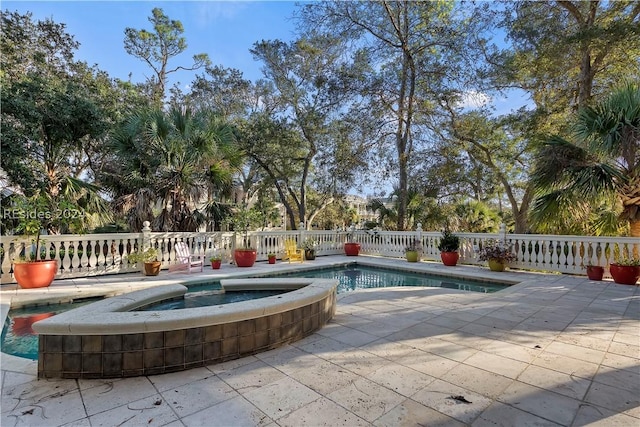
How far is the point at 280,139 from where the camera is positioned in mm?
14445

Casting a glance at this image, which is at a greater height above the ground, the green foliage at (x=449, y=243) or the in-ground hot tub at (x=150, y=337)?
the green foliage at (x=449, y=243)

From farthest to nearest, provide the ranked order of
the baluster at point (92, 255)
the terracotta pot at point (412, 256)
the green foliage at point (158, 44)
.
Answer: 1. the green foliage at point (158, 44)
2. the terracotta pot at point (412, 256)
3. the baluster at point (92, 255)

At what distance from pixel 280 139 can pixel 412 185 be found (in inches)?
249


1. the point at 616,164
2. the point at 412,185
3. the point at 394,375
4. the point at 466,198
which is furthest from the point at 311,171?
the point at 394,375

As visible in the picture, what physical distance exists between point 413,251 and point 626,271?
16.8 feet

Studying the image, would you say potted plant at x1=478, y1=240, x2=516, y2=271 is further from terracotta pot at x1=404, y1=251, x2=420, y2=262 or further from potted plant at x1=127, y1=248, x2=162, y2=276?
potted plant at x1=127, y1=248, x2=162, y2=276

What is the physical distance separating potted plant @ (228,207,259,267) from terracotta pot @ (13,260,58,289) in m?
4.15

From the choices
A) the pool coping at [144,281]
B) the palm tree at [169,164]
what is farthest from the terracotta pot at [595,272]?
the palm tree at [169,164]

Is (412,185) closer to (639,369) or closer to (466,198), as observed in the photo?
(466,198)

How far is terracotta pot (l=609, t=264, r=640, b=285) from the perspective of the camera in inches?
243

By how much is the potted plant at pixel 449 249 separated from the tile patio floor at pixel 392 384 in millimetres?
5170

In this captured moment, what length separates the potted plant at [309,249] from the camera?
35.8ft

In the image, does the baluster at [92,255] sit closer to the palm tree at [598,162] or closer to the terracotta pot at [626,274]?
the palm tree at [598,162]

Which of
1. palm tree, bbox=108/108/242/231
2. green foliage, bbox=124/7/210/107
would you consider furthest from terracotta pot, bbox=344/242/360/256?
green foliage, bbox=124/7/210/107
